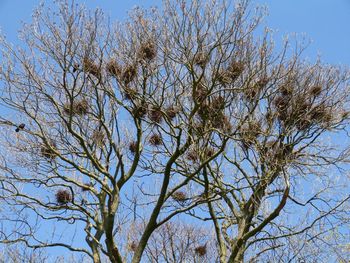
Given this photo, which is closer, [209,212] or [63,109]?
[63,109]

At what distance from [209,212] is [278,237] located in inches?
54.3

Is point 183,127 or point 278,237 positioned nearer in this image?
point 183,127

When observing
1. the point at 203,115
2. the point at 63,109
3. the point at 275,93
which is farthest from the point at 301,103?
the point at 63,109

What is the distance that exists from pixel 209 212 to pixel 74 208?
7.63 feet

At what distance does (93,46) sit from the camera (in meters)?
7.29

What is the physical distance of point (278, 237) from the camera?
27.0 feet

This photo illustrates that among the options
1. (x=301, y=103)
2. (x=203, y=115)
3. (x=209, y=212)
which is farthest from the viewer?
(x=209, y=212)

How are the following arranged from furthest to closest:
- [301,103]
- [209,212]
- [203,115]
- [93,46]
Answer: [209,212] < [301,103] < [203,115] < [93,46]

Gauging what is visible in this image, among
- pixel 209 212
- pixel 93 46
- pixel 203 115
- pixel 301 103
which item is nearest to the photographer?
pixel 93 46

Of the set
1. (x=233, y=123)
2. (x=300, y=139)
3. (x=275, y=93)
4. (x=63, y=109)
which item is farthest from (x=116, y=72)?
(x=300, y=139)

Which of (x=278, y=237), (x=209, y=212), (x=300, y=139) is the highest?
(x=300, y=139)

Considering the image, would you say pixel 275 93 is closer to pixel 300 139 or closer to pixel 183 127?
pixel 300 139

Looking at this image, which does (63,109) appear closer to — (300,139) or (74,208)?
(74,208)

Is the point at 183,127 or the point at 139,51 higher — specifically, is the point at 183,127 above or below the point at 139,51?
below
